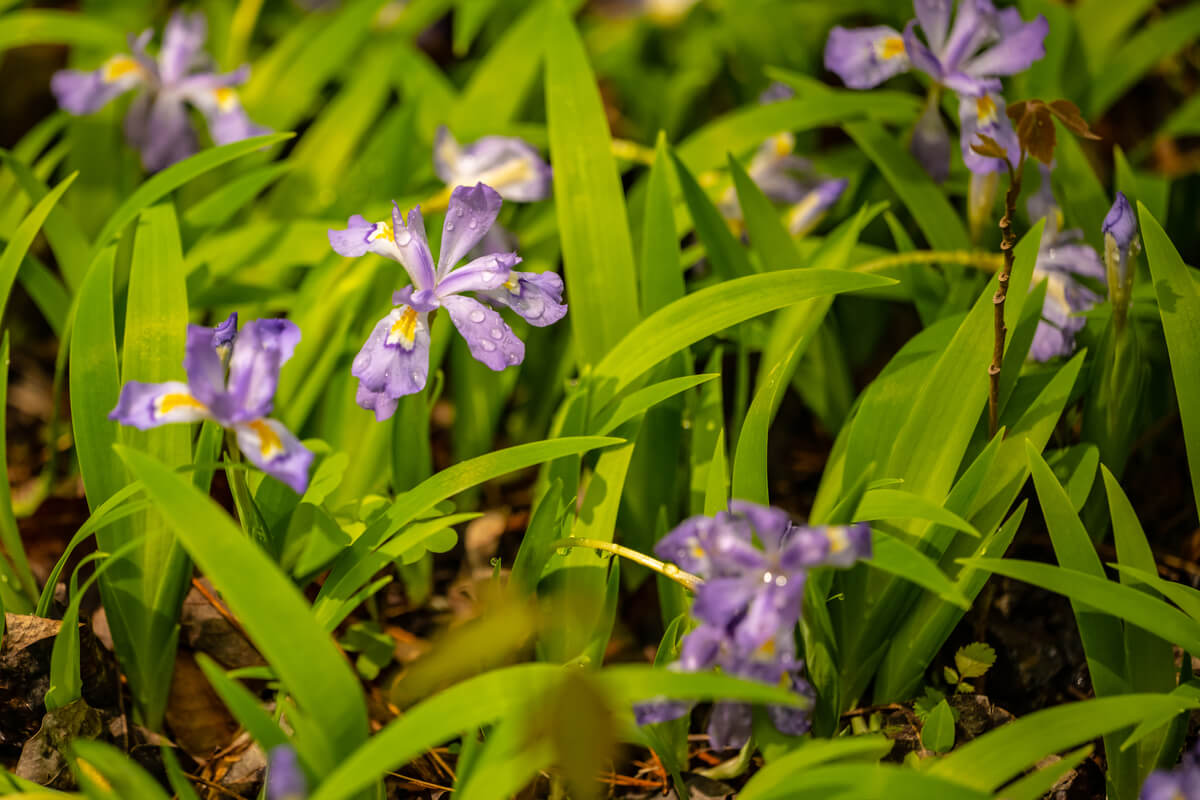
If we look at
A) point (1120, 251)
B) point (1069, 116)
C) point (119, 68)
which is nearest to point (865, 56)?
point (1069, 116)

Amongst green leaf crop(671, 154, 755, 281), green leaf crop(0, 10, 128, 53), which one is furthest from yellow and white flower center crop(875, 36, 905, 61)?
green leaf crop(0, 10, 128, 53)

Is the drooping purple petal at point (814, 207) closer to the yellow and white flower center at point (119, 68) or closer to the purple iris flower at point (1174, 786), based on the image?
the purple iris flower at point (1174, 786)

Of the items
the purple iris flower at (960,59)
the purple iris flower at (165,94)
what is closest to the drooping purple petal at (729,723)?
the purple iris flower at (960,59)

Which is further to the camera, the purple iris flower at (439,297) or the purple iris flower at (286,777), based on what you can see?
the purple iris flower at (439,297)

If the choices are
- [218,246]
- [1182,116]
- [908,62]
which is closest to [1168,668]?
[908,62]

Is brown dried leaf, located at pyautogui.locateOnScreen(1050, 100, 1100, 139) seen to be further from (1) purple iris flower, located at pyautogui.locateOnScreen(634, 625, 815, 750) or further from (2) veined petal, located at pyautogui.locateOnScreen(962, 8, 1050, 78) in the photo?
(1) purple iris flower, located at pyautogui.locateOnScreen(634, 625, 815, 750)

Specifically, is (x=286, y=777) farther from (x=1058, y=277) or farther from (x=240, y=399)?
(x=1058, y=277)

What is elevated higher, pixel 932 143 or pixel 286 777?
pixel 932 143

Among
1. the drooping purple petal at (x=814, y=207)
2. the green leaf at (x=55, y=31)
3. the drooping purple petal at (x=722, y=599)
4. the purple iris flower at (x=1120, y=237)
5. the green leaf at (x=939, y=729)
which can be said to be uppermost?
the green leaf at (x=55, y=31)

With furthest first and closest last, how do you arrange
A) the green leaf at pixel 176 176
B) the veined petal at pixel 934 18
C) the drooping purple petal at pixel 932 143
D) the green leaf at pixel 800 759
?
the drooping purple petal at pixel 932 143
the veined petal at pixel 934 18
the green leaf at pixel 176 176
the green leaf at pixel 800 759
